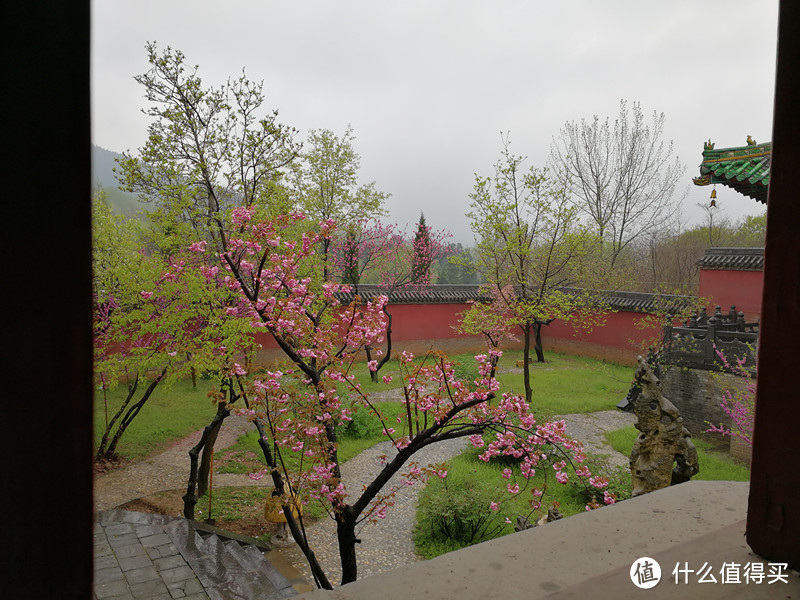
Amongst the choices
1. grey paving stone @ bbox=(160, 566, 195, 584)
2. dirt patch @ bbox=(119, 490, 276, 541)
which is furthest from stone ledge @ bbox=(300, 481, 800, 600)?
dirt patch @ bbox=(119, 490, 276, 541)

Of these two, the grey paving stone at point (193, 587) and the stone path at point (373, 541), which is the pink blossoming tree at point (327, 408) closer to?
the stone path at point (373, 541)

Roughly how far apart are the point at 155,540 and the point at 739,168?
24.0 feet

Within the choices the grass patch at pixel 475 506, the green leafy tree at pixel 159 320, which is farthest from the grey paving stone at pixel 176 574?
the green leafy tree at pixel 159 320

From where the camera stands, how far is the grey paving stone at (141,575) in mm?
3639

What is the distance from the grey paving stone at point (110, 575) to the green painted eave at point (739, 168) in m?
7.20

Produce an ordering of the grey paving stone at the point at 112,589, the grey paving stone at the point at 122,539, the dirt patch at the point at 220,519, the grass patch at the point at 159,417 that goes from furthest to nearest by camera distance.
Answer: the grass patch at the point at 159,417
the dirt patch at the point at 220,519
the grey paving stone at the point at 122,539
the grey paving stone at the point at 112,589

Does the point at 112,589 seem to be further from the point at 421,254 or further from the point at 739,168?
the point at 421,254

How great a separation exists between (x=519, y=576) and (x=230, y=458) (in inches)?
296

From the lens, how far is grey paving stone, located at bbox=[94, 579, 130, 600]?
133 inches

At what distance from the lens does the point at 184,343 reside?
6.35 meters

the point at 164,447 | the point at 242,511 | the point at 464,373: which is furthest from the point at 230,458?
the point at 464,373

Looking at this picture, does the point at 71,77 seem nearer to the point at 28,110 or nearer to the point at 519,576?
the point at 28,110

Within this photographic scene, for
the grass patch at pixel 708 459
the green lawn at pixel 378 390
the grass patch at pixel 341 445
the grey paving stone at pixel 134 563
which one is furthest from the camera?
the green lawn at pixel 378 390

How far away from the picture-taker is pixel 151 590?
351 centimetres
